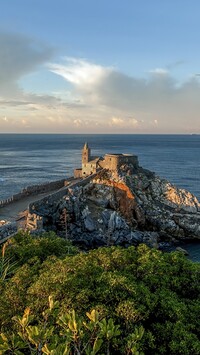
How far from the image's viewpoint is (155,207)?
58.3m

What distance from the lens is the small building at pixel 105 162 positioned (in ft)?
214

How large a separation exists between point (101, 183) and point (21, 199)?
13.4m

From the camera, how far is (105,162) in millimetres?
67188

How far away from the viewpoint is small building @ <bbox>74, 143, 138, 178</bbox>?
6525 cm

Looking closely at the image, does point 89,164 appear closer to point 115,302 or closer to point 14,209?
point 14,209

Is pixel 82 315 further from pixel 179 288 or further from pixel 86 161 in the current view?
pixel 86 161

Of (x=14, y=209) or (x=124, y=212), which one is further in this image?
(x=124, y=212)

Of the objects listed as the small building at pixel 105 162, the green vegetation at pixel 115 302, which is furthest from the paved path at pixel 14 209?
the green vegetation at pixel 115 302

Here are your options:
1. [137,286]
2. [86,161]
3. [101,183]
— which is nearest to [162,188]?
[101,183]

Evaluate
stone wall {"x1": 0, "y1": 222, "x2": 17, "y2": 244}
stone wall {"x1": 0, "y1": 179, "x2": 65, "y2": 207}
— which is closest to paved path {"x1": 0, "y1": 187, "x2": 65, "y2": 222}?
stone wall {"x1": 0, "y1": 179, "x2": 65, "y2": 207}

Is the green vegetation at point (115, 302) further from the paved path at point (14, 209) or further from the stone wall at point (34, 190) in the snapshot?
the stone wall at point (34, 190)

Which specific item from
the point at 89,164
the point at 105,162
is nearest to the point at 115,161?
the point at 105,162

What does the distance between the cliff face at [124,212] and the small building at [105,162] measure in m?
1.61

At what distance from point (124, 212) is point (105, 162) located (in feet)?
48.5
